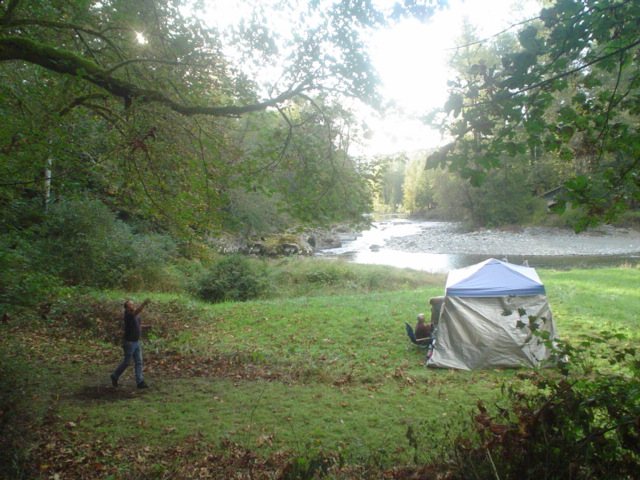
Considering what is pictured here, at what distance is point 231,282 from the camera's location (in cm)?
1633

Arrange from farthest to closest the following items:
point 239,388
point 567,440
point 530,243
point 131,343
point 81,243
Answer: point 530,243 < point 81,243 < point 239,388 < point 131,343 < point 567,440

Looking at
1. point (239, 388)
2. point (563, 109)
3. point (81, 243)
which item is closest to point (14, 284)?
point (239, 388)

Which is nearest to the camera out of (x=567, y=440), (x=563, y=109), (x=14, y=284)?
(x=567, y=440)

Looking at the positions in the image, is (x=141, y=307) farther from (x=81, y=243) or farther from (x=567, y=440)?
(x=81, y=243)

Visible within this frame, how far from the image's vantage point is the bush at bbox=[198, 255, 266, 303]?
628 inches

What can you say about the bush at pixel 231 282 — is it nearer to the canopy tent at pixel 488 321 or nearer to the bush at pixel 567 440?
the canopy tent at pixel 488 321

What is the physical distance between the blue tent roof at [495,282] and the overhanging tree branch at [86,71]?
540 centimetres

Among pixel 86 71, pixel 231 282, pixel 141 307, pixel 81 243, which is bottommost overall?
pixel 231 282

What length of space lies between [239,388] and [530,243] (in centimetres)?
3682

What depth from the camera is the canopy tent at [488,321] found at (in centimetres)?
820

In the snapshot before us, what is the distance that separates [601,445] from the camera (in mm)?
2473

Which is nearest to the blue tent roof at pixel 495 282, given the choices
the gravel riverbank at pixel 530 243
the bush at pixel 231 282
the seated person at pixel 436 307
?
the seated person at pixel 436 307

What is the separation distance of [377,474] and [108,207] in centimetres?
1475

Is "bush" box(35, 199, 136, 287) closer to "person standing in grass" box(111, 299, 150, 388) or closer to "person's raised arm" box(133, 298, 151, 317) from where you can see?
"person standing in grass" box(111, 299, 150, 388)
